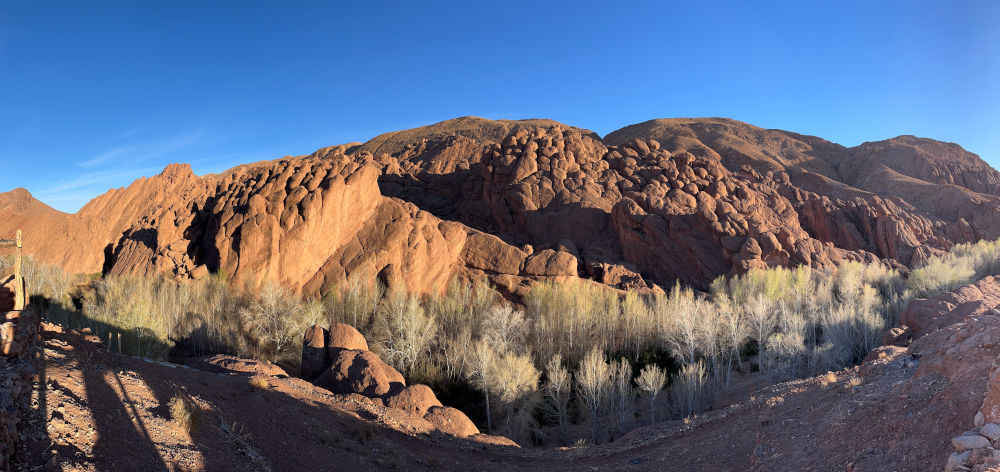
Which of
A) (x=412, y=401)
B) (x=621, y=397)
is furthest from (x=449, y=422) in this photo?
(x=621, y=397)

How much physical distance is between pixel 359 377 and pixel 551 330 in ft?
74.2

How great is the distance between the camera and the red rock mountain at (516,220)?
45.0m

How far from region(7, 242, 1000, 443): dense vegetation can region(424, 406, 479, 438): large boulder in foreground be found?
8.06 metres

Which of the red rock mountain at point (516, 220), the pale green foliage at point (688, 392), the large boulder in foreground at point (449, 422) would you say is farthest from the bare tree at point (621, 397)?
the red rock mountain at point (516, 220)

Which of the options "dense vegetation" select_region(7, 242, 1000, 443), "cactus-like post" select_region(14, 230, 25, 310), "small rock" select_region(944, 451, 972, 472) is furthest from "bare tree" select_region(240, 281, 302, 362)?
"small rock" select_region(944, 451, 972, 472)

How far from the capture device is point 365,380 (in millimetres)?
22344

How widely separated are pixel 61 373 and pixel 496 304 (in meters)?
37.4

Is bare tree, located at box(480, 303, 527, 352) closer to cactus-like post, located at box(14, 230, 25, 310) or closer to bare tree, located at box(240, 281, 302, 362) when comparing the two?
bare tree, located at box(240, 281, 302, 362)

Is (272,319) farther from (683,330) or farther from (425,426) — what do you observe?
(683,330)

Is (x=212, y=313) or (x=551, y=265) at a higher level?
(x=551, y=265)

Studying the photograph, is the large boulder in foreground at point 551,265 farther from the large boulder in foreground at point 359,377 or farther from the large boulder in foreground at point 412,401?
the large boulder in foreground at point 412,401

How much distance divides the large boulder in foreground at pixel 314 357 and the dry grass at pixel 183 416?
44.3ft

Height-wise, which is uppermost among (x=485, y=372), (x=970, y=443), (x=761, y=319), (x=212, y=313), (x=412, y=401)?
(x=212, y=313)

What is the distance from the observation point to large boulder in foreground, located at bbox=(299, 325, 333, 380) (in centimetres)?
2539
